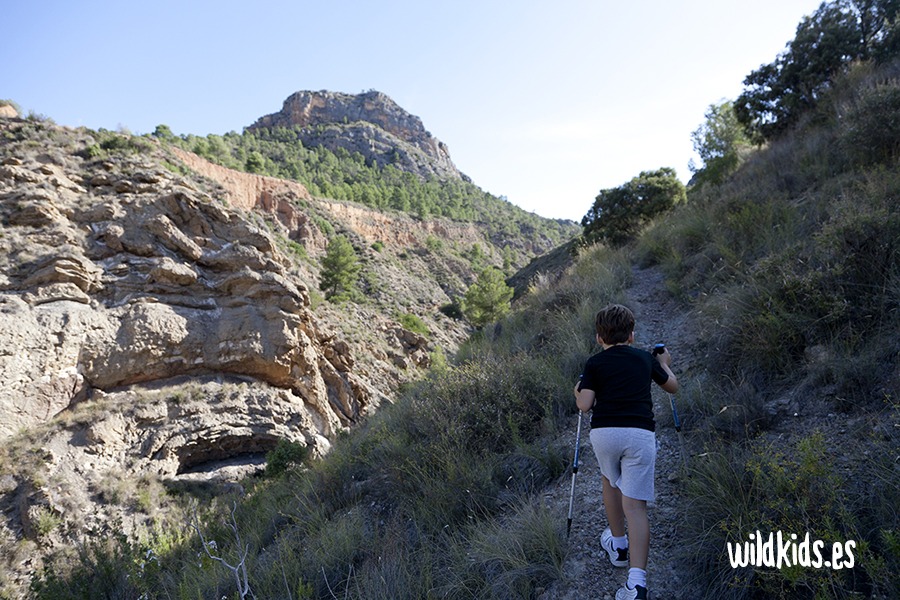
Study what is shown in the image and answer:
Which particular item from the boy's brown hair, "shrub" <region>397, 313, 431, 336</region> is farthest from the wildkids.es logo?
"shrub" <region>397, 313, 431, 336</region>

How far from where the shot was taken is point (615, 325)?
309 centimetres

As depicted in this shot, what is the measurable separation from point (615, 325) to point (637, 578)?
4.97 feet

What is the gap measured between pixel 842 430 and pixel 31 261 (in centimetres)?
1822

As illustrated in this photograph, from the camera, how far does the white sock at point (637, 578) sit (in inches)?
97.3

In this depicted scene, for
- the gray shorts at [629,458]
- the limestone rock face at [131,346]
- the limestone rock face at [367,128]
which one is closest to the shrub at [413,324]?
the limestone rock face at [131,346]

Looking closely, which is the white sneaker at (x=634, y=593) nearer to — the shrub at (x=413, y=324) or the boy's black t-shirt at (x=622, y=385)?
the boy's black t-shirt at (x=622, y=385)

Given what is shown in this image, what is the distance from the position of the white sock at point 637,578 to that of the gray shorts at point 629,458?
0.38 metres

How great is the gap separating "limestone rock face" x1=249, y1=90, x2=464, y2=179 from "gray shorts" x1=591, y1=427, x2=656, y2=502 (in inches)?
3658

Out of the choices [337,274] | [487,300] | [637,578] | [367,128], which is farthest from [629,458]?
[367,128]

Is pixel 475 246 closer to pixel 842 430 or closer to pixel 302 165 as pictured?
pixel 302 165

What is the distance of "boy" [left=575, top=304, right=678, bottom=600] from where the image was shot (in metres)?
2.61

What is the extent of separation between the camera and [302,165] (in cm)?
6344

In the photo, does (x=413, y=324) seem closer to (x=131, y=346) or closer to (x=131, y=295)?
(x=131, y=295)

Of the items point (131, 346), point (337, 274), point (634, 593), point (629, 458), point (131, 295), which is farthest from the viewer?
point (337, 274)
